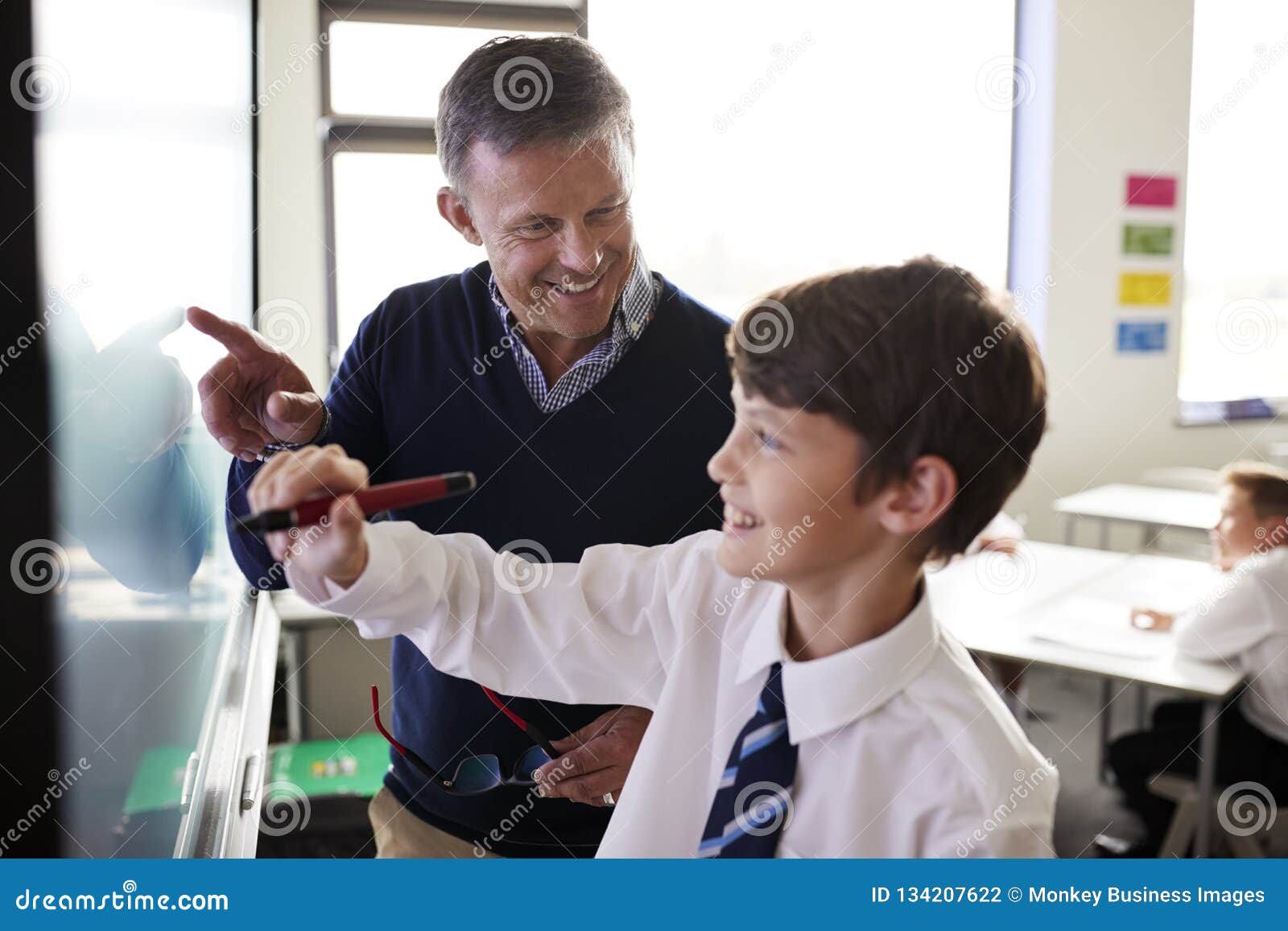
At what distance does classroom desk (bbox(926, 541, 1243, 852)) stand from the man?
84 centimetres

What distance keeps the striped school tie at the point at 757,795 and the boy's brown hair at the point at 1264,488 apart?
2203 mm

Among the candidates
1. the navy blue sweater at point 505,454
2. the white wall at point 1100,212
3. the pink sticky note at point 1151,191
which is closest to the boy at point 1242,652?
the white wall at point 1100,212

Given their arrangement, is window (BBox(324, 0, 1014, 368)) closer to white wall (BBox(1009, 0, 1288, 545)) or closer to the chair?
white wall (BBox(1009, 0, 1288, 545))

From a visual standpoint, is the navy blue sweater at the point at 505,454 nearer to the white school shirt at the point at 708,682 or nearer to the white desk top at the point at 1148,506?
the white school shirt at the point at 708,682

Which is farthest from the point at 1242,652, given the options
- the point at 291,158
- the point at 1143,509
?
the point at 291,158

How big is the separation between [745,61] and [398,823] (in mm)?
2823

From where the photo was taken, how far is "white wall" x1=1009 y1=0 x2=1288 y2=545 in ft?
13.3

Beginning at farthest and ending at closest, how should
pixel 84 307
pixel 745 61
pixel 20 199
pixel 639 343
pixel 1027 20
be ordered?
pixel 1027 20 < pixel 745 61 < pixel 639 343 < pixel 84 307 < pixel 20 199

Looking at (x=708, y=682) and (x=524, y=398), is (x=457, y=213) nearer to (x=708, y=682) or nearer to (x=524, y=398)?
(x=524, y=398)

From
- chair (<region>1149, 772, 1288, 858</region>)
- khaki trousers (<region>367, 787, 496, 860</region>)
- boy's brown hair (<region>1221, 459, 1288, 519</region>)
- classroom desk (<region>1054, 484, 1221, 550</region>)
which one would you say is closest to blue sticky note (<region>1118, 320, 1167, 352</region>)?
classroom desk (<region>1054, 484, 1221, 550</region>)

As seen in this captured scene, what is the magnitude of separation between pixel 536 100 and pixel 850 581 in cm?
57
